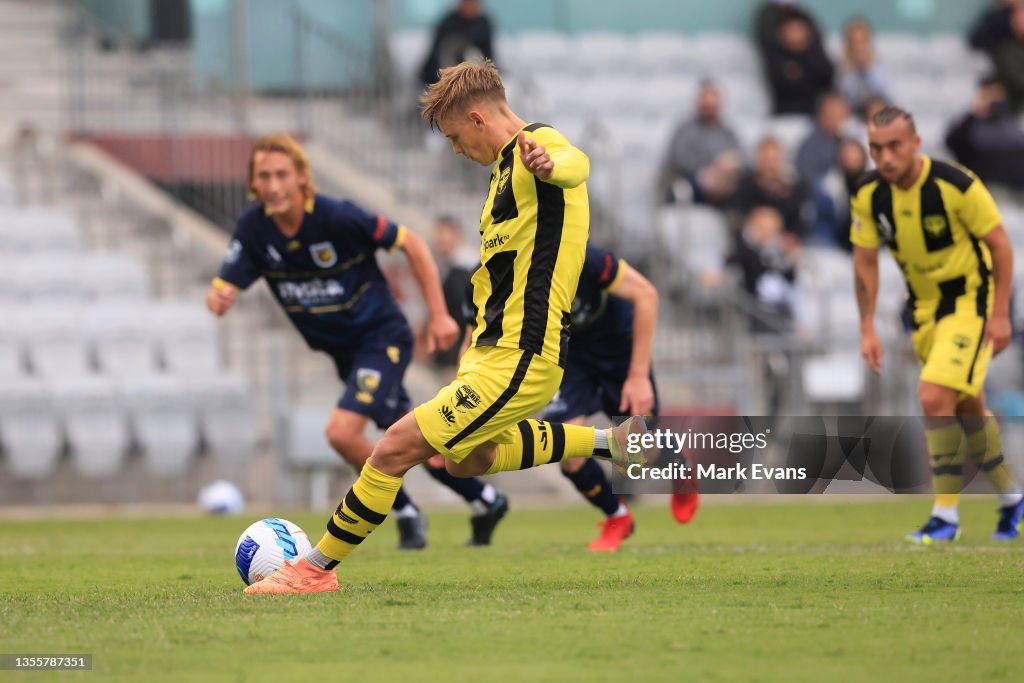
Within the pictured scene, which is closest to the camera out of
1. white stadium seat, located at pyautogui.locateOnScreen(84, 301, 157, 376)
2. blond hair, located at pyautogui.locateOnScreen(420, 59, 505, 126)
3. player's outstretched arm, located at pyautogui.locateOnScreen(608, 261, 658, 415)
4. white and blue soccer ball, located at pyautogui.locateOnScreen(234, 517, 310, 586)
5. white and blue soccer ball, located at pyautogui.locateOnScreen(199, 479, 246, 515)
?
blond hair, located at pyautogui.locateOnScreen(420, 59, 505, 126)

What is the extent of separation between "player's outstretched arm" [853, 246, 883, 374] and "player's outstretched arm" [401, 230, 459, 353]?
2.30m

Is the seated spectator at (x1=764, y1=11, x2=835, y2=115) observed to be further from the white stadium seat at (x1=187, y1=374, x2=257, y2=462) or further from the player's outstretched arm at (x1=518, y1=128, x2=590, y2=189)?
the player's outstretched arm at (x1=518, y1=128, x2=590, y2=189)

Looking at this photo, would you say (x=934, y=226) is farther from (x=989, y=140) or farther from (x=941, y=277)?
(x=989, y=140)

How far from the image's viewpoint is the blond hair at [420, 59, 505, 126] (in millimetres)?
6332

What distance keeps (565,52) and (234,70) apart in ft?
13.5

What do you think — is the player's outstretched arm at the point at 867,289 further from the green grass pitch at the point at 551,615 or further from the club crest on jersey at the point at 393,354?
the club crest on jersey at the point at 393,354

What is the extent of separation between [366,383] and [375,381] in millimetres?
52

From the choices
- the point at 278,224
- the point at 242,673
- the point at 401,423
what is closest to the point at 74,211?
the point at 278,224

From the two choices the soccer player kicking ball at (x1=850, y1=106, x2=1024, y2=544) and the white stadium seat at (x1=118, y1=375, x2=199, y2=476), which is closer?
the soccer player kicking ball at (x1=850, y1=106, x2=1024, y2=544)

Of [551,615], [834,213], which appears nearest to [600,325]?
[551,615]

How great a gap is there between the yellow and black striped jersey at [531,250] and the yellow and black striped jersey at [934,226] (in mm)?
3006

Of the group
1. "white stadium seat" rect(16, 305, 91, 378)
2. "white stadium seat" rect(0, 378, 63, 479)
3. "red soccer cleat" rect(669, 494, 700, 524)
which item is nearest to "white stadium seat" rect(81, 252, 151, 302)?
"white stadium seat" rect(16, 305, 91, 378)

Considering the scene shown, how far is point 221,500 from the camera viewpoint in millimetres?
13695

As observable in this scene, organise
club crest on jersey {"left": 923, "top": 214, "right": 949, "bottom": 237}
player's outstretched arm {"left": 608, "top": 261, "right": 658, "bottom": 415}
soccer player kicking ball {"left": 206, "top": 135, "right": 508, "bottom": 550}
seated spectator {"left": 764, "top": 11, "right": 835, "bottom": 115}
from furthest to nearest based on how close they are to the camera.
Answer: seated spectator {"left": 764, "top": 11, "right": 835, "bottom": 115} < soccer player kicking ball {"left": 206, "top": 135, "right": 508, "bottom": 550} < club crest on jersey {"left": 923, "top": 214, "right": 949, "bottom": 237} < player's outstretched arm {"left": 608, "top": 261, "right": 658, "bottom": 415}
